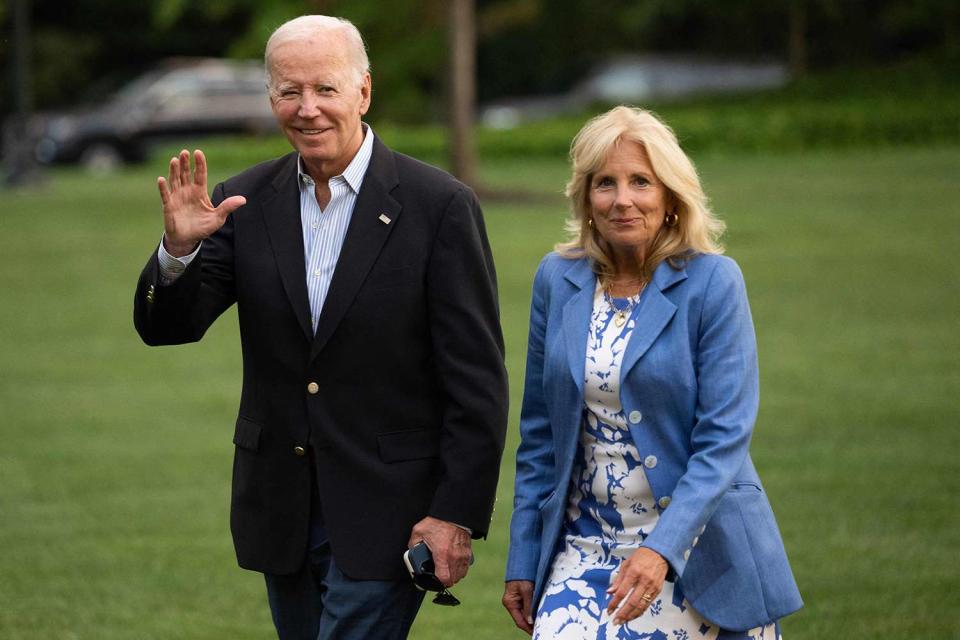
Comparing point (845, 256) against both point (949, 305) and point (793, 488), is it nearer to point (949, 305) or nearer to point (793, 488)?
point (949, 305)

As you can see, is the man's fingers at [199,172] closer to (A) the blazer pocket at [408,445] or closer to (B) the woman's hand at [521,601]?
(A) the blazer pocket at [408,445]

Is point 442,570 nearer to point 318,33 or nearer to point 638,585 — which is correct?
point 638,585

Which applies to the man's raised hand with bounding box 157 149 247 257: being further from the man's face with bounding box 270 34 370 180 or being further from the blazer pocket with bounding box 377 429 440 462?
the blazer pocket with bounding box 377 429 440 462

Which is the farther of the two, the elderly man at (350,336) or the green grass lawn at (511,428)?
the green grass lawn at (511,428)

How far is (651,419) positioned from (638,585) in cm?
43

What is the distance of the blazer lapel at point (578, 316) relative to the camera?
3.94m

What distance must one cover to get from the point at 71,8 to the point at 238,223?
47.5 metres

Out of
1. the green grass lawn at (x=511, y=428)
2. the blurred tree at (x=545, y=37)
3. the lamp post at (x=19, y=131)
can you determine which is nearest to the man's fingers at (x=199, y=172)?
the green grass lawn at (x=511, y=428)

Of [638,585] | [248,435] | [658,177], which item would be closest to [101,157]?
[248,435]

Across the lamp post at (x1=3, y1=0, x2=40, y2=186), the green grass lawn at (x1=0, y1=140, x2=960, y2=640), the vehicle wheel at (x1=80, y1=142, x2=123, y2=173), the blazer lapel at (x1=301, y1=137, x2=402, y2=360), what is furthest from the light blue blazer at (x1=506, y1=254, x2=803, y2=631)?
the vehicle wheel at (x1=80, y1=142, x2=123, y2=173)

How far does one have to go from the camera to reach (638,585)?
12.0ft

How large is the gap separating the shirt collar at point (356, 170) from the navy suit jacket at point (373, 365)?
0.03m

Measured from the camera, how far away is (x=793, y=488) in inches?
353

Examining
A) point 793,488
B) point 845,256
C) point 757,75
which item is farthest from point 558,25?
point 793,488
